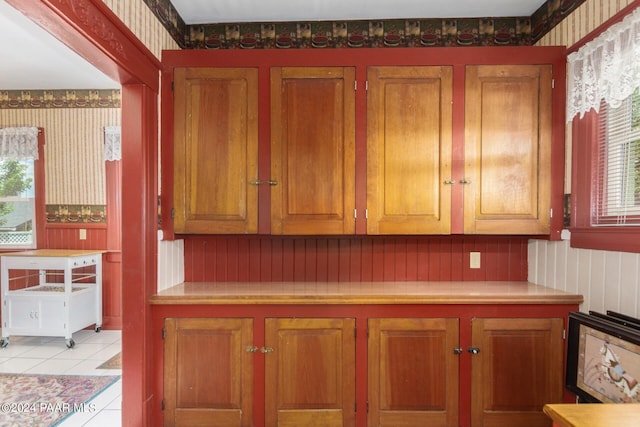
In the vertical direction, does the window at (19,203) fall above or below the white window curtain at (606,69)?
below

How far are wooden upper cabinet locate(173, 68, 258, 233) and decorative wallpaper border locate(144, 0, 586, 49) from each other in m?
0.52

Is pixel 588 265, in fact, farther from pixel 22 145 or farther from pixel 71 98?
pixel 22 145

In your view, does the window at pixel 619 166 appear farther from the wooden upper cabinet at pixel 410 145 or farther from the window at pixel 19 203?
the window at pixel 19 203

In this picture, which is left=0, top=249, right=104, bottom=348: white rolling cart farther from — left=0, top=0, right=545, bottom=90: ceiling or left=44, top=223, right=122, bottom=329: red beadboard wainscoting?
left=0, top=0, right=545, bottom=90: ceiling

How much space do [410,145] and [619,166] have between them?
1.06 meters

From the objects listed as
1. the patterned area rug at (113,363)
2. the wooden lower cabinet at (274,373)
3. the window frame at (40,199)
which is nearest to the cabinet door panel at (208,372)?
the wooden lower cabinet at (274,373)

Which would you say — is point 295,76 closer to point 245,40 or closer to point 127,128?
point 245,40

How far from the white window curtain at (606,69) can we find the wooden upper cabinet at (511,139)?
154mm

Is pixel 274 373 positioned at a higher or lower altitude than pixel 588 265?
lower

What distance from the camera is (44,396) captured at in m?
2.57

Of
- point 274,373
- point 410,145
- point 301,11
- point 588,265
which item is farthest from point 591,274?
point 301,11

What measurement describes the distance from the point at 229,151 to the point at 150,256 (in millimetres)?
766

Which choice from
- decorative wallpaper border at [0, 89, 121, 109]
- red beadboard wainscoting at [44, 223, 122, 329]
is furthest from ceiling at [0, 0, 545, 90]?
red beadboard wainscoting at [44, 223, 122, 329]

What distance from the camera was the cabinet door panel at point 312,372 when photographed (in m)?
2.01
